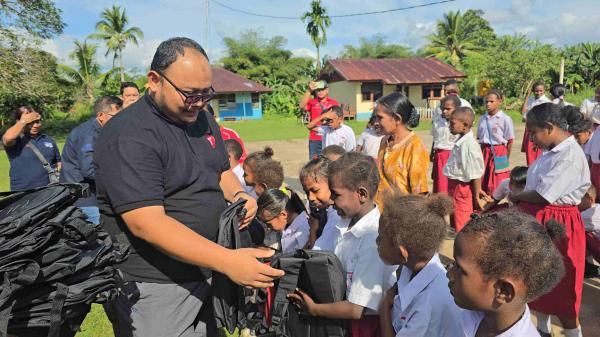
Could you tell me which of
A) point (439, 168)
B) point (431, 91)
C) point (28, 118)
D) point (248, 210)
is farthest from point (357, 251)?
point (431, 91)

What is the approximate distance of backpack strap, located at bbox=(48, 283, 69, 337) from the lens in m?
1.55

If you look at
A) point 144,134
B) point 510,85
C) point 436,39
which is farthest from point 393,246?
point 436,39

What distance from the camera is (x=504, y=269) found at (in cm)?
154

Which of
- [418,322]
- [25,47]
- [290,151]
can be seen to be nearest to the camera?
[418,322]

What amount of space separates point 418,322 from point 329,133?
459 centimetres

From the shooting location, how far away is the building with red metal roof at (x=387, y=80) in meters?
28.7

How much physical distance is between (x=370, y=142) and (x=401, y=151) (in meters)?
2.13

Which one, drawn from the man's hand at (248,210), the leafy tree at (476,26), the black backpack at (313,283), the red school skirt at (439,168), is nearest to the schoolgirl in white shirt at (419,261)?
the black backpack at (313,283)

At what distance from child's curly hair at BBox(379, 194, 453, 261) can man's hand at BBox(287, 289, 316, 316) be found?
55 cm

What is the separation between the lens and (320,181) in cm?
294

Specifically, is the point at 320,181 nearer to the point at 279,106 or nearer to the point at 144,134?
the point at 144,134

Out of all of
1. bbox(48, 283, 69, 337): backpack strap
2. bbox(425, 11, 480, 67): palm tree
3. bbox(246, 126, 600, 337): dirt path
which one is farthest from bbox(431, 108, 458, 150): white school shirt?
bbox(425, 11, 480, 67): palm tree

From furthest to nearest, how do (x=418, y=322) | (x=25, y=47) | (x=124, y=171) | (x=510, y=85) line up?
(x=510, y=85) < (x=25, y=47) < (x=418, y=322) < (x=124, y=171)

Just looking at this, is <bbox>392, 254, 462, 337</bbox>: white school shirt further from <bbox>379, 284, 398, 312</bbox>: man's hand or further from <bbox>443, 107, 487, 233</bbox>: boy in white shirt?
<bbox>443, 107, 487, 233</bbox>: boy in white shirt
